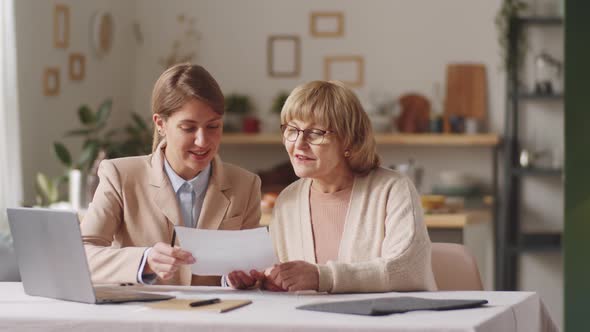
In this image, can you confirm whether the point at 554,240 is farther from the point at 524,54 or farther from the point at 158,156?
the point at 158,156

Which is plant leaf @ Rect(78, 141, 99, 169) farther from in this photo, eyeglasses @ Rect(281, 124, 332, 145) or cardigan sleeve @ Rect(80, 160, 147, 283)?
eyeglasses @ Rect(281, 124, 332, 145)

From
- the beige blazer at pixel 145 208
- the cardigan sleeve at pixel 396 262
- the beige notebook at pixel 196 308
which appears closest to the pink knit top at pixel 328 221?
the cardigan sleeve at pixel 396 262

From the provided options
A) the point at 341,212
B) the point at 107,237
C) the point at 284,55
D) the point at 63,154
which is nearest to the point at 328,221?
the point at 341,212

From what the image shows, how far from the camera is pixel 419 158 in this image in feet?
23.5

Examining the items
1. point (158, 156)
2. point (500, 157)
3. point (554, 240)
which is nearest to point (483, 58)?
point (500, 157)

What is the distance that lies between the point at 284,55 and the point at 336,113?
4665mm

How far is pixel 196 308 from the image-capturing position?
2.19 metres

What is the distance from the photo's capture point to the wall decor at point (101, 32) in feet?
21.7

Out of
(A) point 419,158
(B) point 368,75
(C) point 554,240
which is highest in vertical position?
(B) point 368,75

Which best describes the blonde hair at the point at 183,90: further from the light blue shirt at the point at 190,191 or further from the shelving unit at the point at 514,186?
the shelving unit at the point at 514,186

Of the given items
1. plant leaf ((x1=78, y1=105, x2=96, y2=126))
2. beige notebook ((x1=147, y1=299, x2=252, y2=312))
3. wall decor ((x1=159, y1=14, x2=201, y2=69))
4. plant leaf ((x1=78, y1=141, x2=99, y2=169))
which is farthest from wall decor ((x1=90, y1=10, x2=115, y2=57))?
beige notebook ((x1=147, y1=299, x2=252, y2=312))

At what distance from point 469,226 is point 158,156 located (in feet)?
9.04

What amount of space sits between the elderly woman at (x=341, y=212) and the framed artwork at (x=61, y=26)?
12.3ft

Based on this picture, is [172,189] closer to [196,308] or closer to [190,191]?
[190,191]
